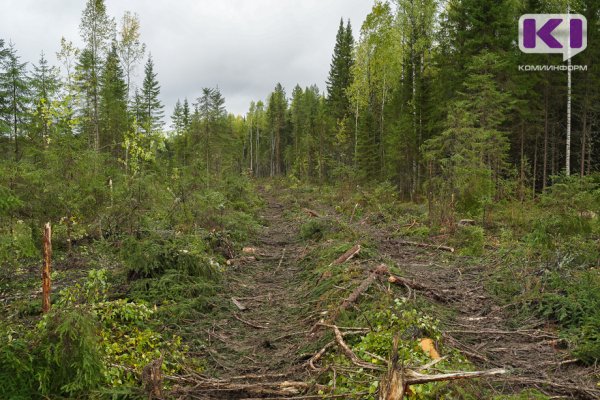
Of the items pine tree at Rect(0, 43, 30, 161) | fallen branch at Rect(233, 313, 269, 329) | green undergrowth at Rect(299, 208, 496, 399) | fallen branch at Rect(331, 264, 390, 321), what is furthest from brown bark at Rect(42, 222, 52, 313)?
pine tree at Rect(0, 43, 30, 161)

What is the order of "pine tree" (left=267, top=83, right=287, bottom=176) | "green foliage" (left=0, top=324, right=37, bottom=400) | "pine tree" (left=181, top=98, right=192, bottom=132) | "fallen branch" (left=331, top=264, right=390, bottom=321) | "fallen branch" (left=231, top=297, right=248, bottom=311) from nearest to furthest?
"green foliage" (left=0, top=324, right=37, bottom=400), "fallen branch" (left=331, top=264, right=390, bottom=321), "fallen branch" (left=231, top=297, right=248, bottom=311), "pine tree" (left=181, top=98, right=192, bottom=132), "pine tree" (left=267, top=83, right=287, bottom=176)

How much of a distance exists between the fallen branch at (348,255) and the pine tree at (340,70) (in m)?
A: 32.3

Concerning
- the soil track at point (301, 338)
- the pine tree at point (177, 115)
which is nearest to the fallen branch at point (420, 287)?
the soil track at point (301, 338)

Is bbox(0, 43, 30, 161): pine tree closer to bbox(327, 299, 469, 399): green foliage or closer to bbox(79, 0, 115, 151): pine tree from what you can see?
bbox(79, 0, 115, 151): pine tree

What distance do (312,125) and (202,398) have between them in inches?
1620

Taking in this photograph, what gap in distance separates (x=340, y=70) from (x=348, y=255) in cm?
3718

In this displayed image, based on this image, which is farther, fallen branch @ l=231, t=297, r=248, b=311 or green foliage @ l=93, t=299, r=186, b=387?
fallen branch @ l=231, t=297, r=248, b=311

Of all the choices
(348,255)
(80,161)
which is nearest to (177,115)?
(80,161)

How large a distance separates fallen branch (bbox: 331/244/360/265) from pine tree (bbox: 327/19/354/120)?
32283mm

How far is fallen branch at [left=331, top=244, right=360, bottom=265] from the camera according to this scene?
28.5 ft

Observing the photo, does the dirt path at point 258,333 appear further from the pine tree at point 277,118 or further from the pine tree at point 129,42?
the pine tree at point 277,118

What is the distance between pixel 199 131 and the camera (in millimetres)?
26156

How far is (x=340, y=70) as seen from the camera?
42625 mm

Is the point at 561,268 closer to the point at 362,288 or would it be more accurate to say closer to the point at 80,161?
→ the point at 362,288
